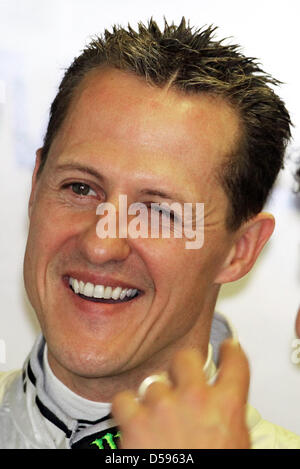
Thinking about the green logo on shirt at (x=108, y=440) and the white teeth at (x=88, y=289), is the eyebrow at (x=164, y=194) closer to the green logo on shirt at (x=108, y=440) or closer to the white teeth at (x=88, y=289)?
the white teeth at (x=88, y=289)

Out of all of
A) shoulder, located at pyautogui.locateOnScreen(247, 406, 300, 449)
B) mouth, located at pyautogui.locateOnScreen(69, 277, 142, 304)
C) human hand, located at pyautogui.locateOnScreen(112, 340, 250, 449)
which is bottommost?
shoulder, located at pyautogui.locateOnScreen(247, 406, 300, 449)

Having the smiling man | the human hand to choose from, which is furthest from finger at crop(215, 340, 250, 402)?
the smiling man

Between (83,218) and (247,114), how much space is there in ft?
1.04

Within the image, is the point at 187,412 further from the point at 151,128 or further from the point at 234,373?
the point at 151,128

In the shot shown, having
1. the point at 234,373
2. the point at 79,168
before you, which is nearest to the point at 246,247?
the point at 79,168

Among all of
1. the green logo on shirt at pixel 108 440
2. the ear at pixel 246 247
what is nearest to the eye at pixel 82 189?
the ear at pixel 246 247

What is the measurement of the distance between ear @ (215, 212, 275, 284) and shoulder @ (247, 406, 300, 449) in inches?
9.0

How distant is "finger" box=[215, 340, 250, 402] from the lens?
2.87 feet

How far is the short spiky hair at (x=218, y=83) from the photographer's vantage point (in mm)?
1249

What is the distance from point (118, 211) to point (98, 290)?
0.44 ft

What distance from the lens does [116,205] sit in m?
1.19

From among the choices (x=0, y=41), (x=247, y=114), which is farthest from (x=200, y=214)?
(x=0, y=41)

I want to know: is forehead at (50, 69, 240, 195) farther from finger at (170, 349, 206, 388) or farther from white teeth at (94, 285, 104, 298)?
finger at (170, 349, 206, 388)

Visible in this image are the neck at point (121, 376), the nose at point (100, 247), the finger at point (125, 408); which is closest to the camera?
the finger at point (125, 408)
